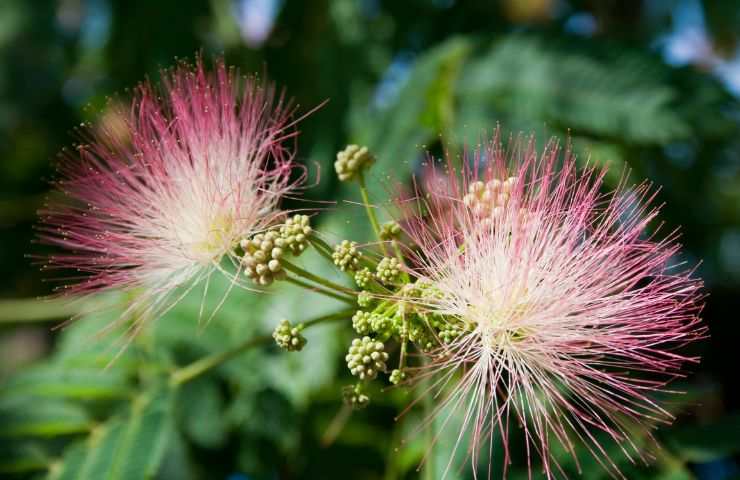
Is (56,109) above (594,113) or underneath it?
above

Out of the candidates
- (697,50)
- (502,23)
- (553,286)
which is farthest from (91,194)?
(697,50)

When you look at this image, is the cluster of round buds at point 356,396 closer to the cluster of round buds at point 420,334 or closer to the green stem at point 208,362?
the cluster of round buds at point 420,334

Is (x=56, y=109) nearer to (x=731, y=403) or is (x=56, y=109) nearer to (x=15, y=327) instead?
(x=15, y=327)

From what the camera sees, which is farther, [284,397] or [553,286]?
[284,397]

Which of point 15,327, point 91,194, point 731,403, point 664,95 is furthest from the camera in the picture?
point 15,327

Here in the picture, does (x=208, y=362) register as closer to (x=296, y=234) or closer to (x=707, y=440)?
(x=296, y=234)

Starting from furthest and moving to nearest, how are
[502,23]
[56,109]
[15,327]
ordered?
1. [56,109]
2. [15,327]
3. [502,23]

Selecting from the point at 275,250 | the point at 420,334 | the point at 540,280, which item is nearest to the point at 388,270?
the point at 420,334
